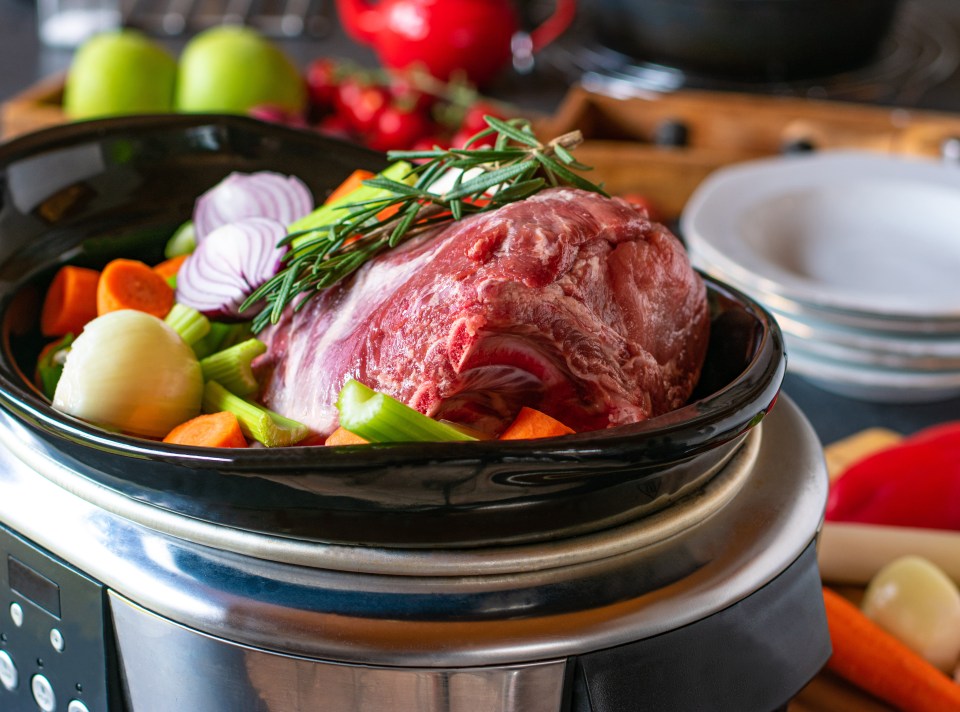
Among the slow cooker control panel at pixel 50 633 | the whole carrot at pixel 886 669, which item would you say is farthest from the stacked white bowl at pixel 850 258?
the slow cooker control panel at pixel 50 633

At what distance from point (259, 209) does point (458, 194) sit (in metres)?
0.27

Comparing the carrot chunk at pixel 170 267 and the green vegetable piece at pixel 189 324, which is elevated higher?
the green vegetable piece at pixel 189 324

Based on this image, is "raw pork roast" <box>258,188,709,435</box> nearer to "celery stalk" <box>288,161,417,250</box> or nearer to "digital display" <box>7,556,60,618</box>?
"celery stalk" <box>288,161,417,250</box>

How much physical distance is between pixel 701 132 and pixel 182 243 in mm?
1705

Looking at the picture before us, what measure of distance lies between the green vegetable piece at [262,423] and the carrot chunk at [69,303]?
0.23 meters

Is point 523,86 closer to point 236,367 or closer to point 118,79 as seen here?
point 118,79

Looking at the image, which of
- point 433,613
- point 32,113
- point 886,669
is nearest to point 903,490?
point 886,669

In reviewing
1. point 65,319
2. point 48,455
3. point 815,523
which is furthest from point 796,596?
point 65,319

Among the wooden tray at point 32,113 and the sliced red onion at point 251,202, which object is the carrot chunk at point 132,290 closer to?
the sliced red onion at point 251,202

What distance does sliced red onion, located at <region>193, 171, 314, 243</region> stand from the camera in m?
1.07

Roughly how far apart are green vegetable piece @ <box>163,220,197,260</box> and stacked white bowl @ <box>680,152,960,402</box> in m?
0.93

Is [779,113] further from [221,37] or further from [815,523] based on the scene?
[815,523]

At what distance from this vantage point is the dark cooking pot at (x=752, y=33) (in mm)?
2676

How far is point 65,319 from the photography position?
3.28 feet
